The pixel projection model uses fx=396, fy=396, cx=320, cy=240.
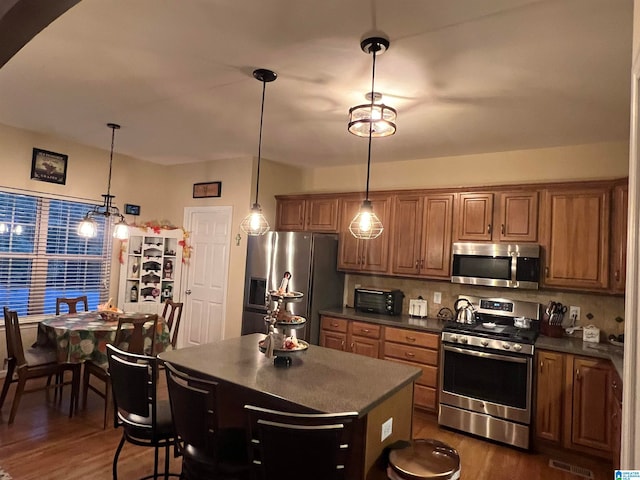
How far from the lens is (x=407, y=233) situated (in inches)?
172

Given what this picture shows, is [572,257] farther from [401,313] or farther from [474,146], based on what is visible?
[401,313]

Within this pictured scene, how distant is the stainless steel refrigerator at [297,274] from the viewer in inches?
176

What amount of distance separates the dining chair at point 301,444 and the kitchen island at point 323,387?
0.73ft

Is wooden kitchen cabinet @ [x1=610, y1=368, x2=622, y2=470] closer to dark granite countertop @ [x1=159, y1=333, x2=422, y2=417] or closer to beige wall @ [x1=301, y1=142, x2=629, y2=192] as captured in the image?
dark granite countertop @ [x1=159, y1=333, x2=422, y2=417]

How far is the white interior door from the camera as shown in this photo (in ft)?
16.9

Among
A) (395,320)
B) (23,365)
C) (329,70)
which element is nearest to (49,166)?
(23,365)

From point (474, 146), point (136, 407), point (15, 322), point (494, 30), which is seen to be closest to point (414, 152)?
point (474, 146)

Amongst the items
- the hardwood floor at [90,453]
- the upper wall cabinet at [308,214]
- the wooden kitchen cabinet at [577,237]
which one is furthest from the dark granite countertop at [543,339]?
the upper wall cabinet at [308,214]

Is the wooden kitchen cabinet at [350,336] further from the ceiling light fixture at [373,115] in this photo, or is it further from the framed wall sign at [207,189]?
the ceiling light fixture at [373,115]

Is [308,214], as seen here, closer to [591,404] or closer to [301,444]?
[591,404]

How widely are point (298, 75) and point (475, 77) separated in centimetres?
113

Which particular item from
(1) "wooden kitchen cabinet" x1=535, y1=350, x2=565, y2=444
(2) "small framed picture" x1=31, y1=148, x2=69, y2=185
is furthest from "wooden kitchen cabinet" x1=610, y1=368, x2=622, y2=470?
(2) "small framed picture" x1=31, y1=148, x2=69, y2=185

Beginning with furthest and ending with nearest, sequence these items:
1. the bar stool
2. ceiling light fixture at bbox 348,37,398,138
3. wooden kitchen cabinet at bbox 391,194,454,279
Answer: wooden kitchen cabinet at bbox 391,194,454,279 < ceiling light fixture at bbox 348,37,398,138 < the bar stool

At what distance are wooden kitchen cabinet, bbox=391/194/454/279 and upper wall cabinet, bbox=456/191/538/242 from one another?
0.47 feet
